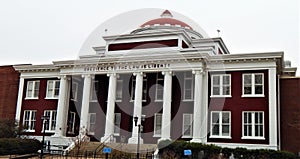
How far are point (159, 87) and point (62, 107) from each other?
10.3 m

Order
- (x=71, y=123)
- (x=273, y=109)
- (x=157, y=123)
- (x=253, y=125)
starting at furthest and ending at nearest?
(x=71, y=123) → (x=157, y=123) → (x=253, y=125) → (x=273, y=109)

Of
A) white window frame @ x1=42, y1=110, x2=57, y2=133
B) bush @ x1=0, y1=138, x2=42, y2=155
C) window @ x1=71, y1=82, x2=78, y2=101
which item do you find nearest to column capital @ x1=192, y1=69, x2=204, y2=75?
window @ x1=71, y1=82, x2=78, y2=101

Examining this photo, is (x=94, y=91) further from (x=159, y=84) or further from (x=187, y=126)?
(x=187, y=126)

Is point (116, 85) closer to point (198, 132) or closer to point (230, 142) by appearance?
point (198, 132)

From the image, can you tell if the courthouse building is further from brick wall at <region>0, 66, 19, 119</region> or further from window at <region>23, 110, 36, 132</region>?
brick wall at <region>0, 66, 19, 119</region>

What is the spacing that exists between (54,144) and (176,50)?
1530 centimetres

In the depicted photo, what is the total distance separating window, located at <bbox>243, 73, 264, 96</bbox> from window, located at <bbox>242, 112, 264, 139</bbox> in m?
1.83

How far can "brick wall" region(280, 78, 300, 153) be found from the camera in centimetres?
3112

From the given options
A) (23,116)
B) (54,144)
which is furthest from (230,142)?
(23,116)

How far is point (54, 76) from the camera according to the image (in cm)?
3931

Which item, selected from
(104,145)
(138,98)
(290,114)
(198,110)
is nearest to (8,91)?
(104,145)

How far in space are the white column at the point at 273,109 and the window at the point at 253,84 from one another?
902mm

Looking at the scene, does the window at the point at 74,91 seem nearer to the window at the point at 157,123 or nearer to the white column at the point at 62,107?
the white column at the point at 62,107

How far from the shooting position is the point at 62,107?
3675cm
